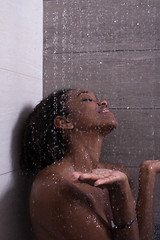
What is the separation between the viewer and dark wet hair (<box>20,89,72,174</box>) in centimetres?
89

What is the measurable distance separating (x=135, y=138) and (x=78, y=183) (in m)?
0.36

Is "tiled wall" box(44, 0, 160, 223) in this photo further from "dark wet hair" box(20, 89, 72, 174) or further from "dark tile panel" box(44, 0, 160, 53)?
"dark wet hair" box(20, 89, 72, 174)

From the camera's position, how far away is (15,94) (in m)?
0.88

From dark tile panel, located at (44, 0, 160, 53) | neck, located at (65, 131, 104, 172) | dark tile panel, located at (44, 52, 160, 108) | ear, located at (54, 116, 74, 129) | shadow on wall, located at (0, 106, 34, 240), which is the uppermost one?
dark tile panel, located at (44, 0, 160, 53)

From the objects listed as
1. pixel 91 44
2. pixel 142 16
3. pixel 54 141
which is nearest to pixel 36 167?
pixel 54 141

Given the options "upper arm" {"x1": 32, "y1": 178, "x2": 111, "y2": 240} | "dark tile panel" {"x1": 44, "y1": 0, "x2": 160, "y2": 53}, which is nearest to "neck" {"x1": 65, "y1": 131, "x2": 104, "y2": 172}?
"upper arm" {"x1": 32, "y1": 178, "x2": 111, "y2": 240}

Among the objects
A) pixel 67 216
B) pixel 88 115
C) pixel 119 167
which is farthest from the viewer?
pixel 119 167

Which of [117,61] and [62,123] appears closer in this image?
[62,123]

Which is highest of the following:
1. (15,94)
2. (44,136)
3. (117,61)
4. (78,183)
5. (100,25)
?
(100,25)

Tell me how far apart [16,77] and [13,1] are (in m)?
0.24

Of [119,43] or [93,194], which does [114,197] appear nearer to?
[93,194]

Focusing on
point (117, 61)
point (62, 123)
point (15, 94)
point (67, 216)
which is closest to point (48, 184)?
point (67, 216)

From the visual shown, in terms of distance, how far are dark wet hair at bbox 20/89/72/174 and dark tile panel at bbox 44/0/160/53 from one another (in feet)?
0.92

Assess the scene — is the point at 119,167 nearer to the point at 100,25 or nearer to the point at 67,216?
the point at 67,216
